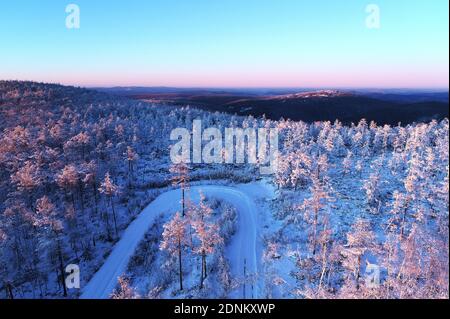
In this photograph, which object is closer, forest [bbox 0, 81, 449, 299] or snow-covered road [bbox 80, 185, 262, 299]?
forest [bbox 0, 81, 449, 299]

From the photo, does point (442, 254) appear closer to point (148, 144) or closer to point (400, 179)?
point (400, 179)

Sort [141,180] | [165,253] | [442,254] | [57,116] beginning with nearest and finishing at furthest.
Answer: [442,254] < [165,253] < [141,180] < [57,116]

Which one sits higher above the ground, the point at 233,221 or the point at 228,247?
the point at 233,221

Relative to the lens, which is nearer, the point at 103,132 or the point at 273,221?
the point at 273,221

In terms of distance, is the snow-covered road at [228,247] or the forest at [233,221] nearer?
the forest at [233,221]

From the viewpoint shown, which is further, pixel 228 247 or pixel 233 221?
pixel 233 221

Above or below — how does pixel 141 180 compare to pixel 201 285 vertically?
above
